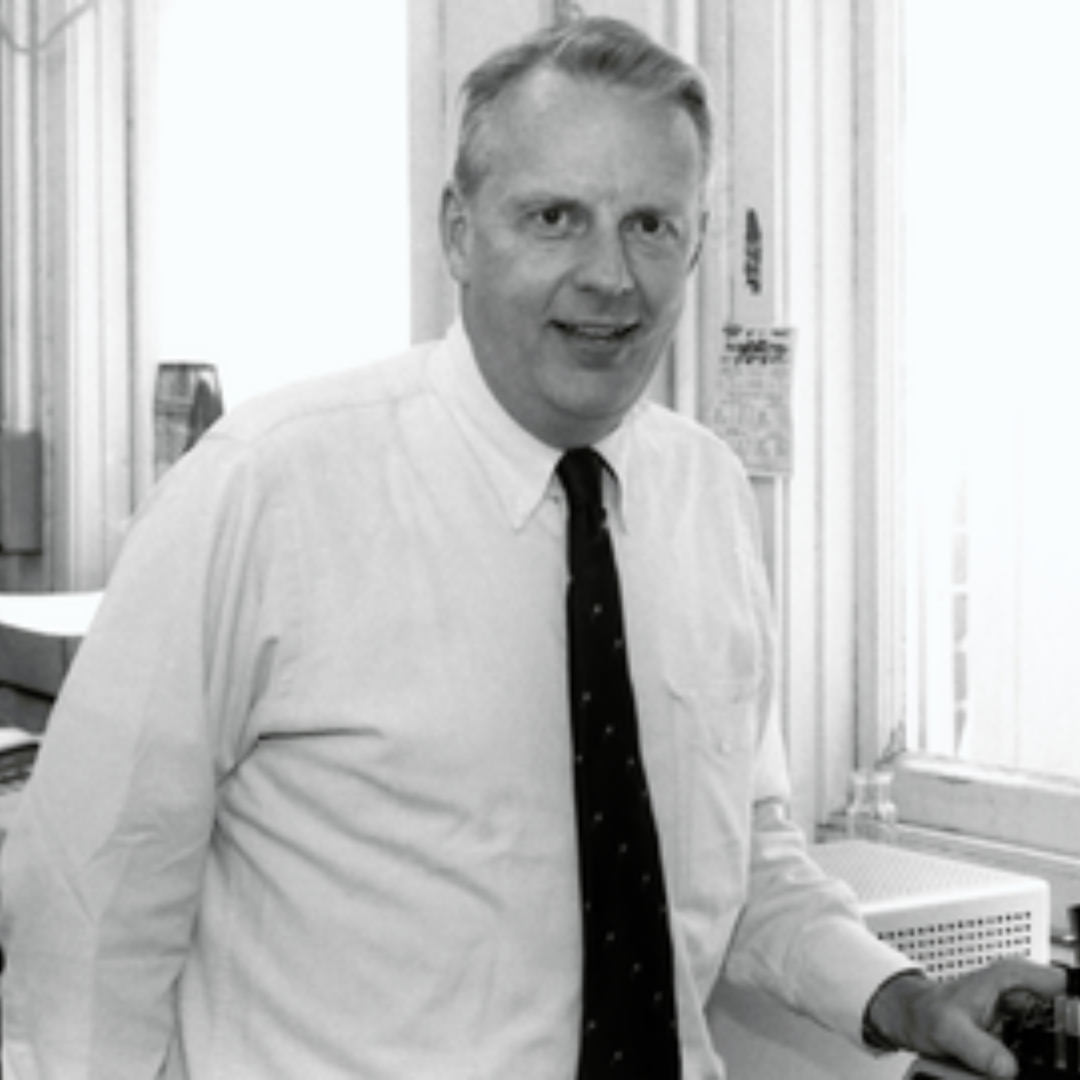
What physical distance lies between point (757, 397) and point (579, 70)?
2.49 ft

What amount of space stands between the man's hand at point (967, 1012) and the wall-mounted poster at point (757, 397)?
781 millimetres

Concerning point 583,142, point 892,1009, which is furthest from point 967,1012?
point 583,142

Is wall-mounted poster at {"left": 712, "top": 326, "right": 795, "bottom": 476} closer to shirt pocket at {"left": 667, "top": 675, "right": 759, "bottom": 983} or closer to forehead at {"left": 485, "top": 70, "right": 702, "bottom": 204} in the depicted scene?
shirt pocket at {"left": 667, "top": 675, "right": 759, "bottom": 983}

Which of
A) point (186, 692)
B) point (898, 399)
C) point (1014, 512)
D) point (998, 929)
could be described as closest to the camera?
point (186, 692)

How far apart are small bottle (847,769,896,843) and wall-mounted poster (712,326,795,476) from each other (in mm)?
375

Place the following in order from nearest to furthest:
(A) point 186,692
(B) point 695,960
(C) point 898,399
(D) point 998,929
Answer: (A) point 186,692 → (B) point 695,960 → (D) point 998,929 → (C) point 898,399

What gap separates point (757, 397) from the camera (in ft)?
6.64

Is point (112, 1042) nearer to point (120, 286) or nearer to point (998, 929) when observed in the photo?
point (998, 929)

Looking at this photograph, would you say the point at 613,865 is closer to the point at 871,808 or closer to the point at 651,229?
the point at 651,229

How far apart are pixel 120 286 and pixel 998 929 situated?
7.77 feet

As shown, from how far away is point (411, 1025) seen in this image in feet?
4.29

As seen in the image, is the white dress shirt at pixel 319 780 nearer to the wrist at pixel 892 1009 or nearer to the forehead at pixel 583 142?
the wrist at pixel 892 1009

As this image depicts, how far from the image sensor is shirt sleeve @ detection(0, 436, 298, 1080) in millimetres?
1294

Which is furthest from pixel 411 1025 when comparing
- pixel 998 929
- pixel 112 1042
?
pixel 998 929
